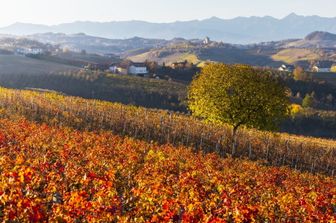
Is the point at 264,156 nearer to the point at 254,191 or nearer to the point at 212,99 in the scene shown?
the point at 212,99

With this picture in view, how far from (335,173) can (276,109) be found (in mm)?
8595

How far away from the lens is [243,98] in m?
46.2

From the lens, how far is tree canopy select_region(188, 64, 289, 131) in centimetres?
4625

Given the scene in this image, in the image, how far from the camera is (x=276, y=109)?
4672 cm

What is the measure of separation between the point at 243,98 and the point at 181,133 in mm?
8058

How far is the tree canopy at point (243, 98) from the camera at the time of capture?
152 feet

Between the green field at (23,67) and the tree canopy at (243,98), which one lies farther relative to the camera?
the green field at (23,67)

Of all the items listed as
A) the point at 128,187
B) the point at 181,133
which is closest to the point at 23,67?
the point at 181,133

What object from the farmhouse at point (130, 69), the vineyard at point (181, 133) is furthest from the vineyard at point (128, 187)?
the farmhouse at point (130, 69)

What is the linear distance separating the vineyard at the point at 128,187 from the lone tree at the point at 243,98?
975cm

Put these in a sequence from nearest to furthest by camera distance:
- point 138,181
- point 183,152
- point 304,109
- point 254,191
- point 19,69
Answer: point 138,181
point 254,191
point 183,152
point 304,109
point 19,69

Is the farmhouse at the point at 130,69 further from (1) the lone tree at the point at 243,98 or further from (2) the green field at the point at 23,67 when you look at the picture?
(1) the lone tree at the point at 243,98

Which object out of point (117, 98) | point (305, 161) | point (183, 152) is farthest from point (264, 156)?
point (117, 98)

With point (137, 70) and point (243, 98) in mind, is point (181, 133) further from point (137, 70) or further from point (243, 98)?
point (137, 70)
